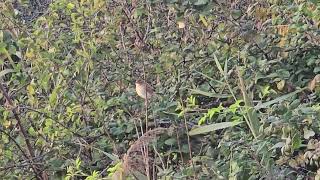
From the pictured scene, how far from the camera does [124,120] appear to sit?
3.26 m

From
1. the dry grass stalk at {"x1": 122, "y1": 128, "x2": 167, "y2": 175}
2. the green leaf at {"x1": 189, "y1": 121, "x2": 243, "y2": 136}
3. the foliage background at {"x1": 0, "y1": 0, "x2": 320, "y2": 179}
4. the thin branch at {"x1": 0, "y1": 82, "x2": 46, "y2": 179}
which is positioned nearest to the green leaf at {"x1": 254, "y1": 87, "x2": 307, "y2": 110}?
the foliage background at {"x1": 0, "y1": 0, "x2": 320, "y2": 179}

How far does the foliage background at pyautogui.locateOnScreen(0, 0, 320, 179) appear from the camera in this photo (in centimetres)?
259

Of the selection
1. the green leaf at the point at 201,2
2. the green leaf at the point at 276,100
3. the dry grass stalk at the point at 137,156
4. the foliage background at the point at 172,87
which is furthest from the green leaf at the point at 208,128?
the green leaf at the point at 201,2

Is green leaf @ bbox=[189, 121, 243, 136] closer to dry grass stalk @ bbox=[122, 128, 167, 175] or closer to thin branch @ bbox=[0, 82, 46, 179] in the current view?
dry grass stalk @ bbox=[122, 128, 167, 175]

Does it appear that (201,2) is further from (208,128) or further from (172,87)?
(208,128)

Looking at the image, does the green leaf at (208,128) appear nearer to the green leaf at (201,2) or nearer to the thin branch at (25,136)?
the thin branch at (25,136)

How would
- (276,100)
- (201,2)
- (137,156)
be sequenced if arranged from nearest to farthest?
(137,156) < (276,100) < (201,2)

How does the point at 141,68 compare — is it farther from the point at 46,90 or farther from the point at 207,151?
the point at 207,151

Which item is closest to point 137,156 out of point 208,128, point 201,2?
point 208,128

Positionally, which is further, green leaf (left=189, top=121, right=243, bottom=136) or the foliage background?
green leaf (left=189, top=121, right=243, bottom=136)

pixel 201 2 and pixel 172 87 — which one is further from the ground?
pixel 201 2

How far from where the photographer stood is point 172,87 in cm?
330

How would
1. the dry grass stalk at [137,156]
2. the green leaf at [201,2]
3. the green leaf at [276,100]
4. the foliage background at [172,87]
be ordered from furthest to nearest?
the green leaf at [201,2] < the green leaf at [276,100] < the foliage background at [172,87] < the dry grass stalk at [137,156]

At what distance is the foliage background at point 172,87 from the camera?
2.59 metres
